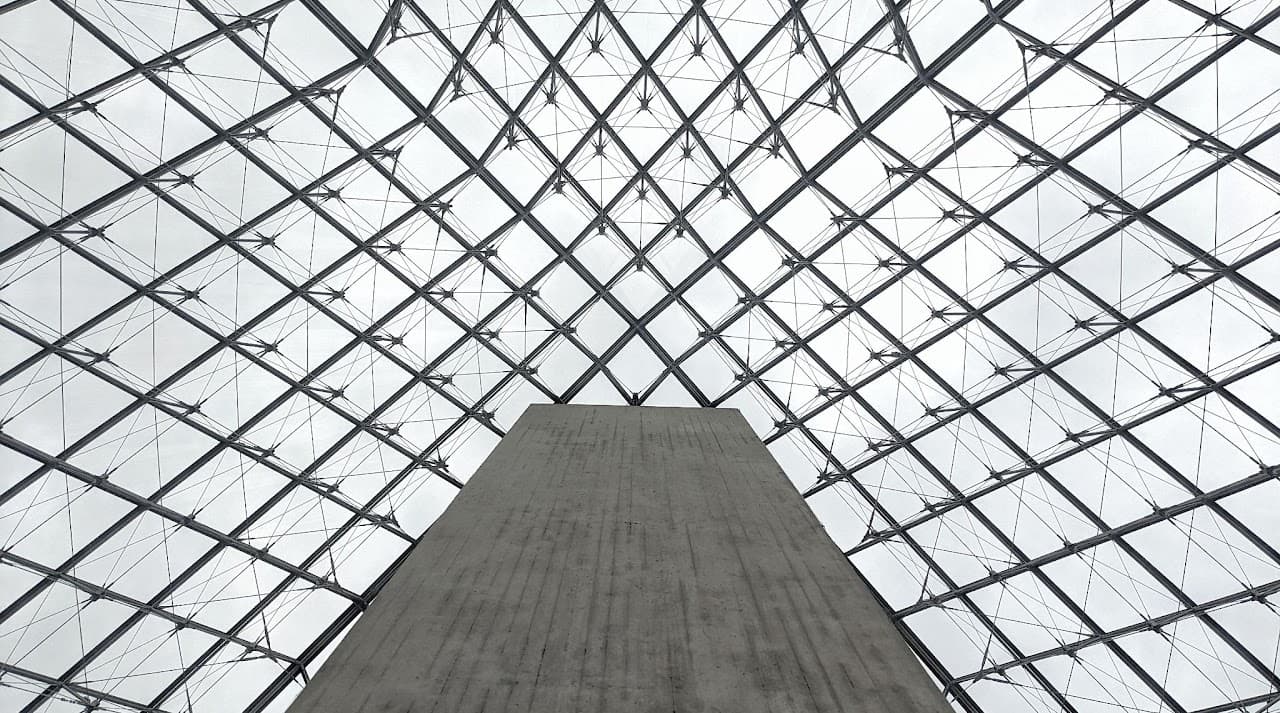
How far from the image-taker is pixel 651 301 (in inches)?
1095

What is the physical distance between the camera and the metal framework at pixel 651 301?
1842cm

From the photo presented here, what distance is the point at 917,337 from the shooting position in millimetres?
24812

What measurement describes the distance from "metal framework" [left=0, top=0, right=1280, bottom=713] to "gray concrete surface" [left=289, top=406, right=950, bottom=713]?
1330cm

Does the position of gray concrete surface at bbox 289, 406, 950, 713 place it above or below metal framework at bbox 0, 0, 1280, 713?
below

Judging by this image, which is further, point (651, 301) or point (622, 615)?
point (651, 301)

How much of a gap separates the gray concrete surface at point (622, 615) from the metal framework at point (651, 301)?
13.3 meters

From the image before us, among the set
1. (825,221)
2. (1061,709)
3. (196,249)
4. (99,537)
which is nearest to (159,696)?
(99,537)

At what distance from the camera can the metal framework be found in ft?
60.4

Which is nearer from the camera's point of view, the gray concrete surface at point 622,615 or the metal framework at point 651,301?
the gray concrete surface at point 622,615

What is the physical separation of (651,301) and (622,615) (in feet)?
64.1

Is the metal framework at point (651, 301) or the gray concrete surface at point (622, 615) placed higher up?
the metal framework at point (651, 301)

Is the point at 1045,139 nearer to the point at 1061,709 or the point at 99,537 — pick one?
the point at 1061,709

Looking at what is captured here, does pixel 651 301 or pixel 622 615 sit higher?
pixel 651 301

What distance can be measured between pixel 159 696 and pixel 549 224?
21.5 m
